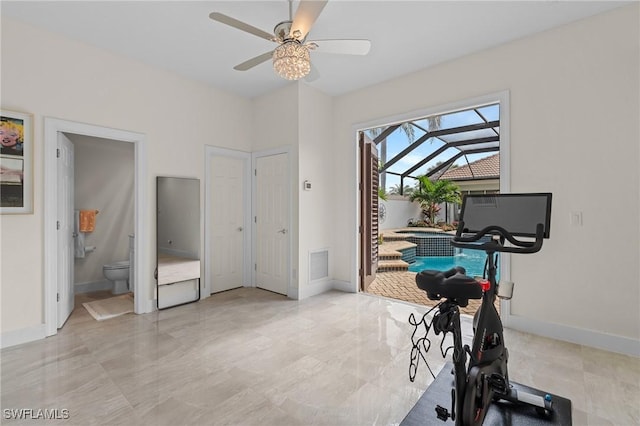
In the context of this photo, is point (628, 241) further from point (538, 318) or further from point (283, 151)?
point (283, 151)

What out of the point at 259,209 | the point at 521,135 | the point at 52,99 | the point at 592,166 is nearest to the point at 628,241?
the point at 592,166

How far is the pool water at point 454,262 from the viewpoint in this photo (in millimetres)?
6949

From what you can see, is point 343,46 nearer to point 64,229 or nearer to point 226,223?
point 226,223

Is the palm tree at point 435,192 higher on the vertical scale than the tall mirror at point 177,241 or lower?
higher

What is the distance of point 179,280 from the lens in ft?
12.5

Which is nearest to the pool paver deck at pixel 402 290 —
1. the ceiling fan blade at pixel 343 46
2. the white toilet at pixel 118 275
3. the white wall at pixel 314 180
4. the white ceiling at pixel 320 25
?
the white wall at pixel 314 180

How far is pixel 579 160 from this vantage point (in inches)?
107

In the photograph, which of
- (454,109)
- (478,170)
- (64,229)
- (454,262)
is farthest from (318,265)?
(478,170)

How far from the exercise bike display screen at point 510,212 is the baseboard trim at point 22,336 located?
3.82 m

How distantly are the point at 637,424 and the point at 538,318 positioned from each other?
127 centimetres

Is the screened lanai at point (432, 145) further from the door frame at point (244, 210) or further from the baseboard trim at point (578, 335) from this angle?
the baseboard trim at point (578, 335)

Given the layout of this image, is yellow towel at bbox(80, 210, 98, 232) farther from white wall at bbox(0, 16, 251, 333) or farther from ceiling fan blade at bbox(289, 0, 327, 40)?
ceiling fan blade at bbox(289, 0, 327, 40)

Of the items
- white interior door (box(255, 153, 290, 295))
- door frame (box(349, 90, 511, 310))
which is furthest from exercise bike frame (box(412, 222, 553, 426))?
white interior door (box(255, 153, 290, 295))

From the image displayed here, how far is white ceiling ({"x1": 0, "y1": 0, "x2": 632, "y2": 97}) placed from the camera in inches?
100
